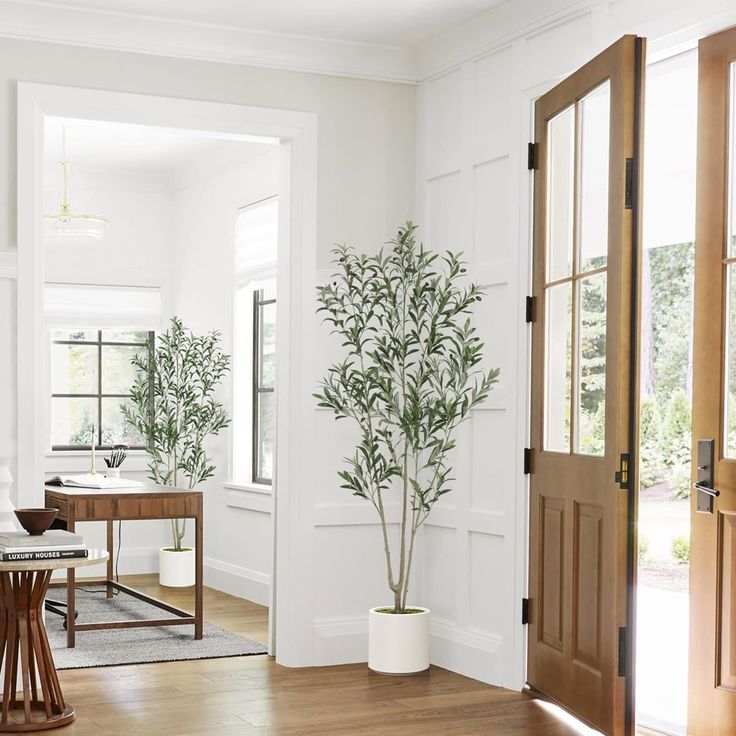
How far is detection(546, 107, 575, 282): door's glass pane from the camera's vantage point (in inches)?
171

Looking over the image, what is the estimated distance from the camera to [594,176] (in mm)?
4156

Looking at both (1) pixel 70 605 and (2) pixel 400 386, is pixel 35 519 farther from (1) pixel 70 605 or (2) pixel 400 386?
(2) pixel 400 386

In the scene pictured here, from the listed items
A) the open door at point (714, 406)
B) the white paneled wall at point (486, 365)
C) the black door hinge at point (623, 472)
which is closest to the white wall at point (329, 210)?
the white paneled wall at point (486, 365)

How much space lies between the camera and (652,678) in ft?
18.2

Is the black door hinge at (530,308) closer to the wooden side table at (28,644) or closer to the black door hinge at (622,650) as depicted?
the black door hinge at (622,650)

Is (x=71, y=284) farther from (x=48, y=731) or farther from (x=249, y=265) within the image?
(x=48, y=731)

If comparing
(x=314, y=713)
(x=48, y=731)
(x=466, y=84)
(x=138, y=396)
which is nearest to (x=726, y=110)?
(x=466, y=84)

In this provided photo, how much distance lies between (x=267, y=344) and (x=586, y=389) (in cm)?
361

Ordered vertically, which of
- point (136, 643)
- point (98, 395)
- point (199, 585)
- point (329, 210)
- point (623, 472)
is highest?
point (329, 210)

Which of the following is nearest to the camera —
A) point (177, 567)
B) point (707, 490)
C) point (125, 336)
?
point (707, 490)

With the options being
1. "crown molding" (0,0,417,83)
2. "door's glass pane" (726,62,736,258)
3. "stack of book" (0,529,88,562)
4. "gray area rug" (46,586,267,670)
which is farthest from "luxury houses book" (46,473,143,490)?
"door's glass pane" (726,62,736,258)

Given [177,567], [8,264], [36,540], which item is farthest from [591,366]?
[177,567]

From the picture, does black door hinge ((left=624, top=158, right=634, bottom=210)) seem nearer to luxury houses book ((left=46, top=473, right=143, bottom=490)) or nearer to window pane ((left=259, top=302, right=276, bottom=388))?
luxury houses book ((left=46, top=473, right=143, bottom=490))

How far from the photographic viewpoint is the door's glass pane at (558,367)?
4.35 metres
